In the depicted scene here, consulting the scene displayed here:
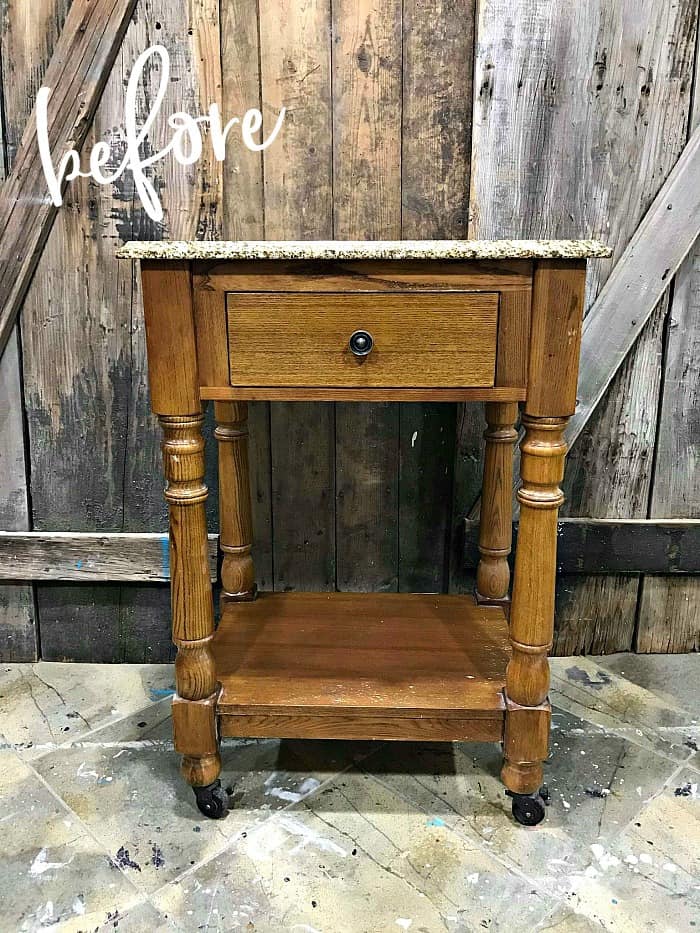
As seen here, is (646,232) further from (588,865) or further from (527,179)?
(588,865)

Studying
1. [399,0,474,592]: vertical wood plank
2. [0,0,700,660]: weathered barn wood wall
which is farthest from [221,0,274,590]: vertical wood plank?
[399,0,474,592]: vertical wood plank

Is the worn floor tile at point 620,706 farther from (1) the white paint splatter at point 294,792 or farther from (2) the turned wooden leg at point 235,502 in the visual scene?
(2) the turned wooden leg at point 235,502

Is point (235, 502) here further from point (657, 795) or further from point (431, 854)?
point (657, 795)

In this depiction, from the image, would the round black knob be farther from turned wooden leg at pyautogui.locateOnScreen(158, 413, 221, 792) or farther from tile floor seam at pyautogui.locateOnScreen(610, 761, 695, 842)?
tile floor seam at pyautogui.locateOnScreen(610, 761, 695, 842)

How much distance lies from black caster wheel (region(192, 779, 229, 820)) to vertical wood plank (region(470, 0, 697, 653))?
1191 mm

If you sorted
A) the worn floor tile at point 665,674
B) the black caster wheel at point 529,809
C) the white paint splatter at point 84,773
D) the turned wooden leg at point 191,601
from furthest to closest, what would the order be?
the worn floor tile at point 665,674, the white paint splatter at point 84,773, the black caster wheel at point 529,809, the turned wooden leg at point 191,601

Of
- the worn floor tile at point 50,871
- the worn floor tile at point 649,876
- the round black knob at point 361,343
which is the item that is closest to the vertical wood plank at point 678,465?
the worn floor tile at point 649,876

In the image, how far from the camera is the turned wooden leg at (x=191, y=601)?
1.18m

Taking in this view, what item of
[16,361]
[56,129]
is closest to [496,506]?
[16,361]

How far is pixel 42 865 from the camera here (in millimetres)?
1213

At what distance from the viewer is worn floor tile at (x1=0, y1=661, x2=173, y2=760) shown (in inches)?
61.4

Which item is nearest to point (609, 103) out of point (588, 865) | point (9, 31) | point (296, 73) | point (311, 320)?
point (296, 73)

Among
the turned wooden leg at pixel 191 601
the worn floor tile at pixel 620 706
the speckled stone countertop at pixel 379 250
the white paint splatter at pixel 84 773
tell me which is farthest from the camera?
the worn floor tile at pixel 620 706

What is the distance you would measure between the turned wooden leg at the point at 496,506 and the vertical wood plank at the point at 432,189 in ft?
0.61
